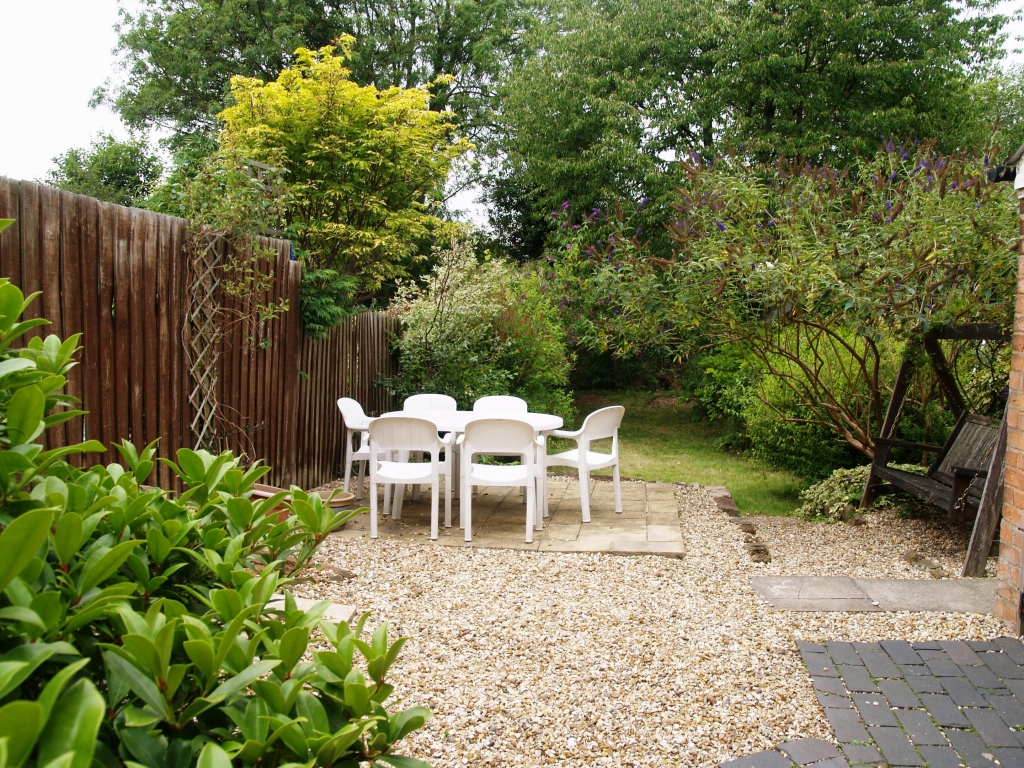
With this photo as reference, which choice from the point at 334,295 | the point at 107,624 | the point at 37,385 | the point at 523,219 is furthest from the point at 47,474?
the point at 523,219

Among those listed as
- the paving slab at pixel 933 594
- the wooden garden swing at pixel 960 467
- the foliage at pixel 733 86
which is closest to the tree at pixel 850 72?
the foliage at pixel 733 86

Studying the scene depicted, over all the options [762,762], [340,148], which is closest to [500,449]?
[762,762]

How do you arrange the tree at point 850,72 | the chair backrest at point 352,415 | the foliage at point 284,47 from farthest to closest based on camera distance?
the foliage at point 284,47 → the tree at point 850,72 → the chair backrest at point 352,415

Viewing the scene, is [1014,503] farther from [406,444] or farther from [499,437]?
[406,444]

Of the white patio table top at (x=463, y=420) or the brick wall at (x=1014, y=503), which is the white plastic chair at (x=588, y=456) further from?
the brick wall at (x=1014, y=503)

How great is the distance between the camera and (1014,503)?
3.64 m

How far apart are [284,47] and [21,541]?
63.6 ft

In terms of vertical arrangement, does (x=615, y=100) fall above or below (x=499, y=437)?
above

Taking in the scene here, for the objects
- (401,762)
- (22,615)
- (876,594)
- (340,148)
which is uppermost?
(340,148)

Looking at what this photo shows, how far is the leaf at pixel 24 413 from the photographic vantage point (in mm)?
1049

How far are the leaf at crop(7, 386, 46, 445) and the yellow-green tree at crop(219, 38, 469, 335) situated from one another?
9233 millimetres

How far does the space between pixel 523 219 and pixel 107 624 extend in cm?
1911

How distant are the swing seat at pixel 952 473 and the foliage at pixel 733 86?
306 inches

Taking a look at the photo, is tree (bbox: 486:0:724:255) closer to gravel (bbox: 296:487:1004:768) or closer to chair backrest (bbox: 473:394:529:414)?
chair backrest (bbox: 473:394:529:414)
